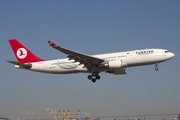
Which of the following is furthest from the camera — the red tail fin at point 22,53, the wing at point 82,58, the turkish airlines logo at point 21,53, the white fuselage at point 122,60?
the turkish airlines logo at point 21,53

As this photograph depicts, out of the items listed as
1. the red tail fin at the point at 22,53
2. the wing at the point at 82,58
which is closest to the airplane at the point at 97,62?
the wing at the point at 82,58

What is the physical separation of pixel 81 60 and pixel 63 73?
172 inches

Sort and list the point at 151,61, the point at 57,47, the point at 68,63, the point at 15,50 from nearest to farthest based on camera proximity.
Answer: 1. the point at 57,47
2. the point at 151,61
3. the point at 68,63
4. the point at 15,50

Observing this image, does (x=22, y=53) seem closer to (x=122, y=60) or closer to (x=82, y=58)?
(x=82, y=58)

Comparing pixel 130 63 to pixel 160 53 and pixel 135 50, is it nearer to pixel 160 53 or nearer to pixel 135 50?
pixel 135 50

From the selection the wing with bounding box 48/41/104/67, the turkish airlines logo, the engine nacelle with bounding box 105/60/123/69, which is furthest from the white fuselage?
the turkish airlines logo

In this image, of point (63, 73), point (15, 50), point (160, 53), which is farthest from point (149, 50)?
point (15, 50)

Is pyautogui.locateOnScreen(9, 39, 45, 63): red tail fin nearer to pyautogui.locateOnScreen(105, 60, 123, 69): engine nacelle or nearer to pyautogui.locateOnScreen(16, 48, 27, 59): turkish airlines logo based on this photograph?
pyautogui.locateOnScreen(16, 48, 27, 59): turkish airlines logo

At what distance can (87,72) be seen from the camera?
38562 millimetres

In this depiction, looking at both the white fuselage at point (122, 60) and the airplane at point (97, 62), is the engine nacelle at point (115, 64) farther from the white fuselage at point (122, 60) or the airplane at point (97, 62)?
the white fuselage at point (122, 60)

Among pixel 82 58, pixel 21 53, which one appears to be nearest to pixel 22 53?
pixel 21 53

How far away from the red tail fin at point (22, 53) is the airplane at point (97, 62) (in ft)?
4.53

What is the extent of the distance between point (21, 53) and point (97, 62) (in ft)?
48.5

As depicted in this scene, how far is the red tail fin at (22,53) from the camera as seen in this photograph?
136 ft
